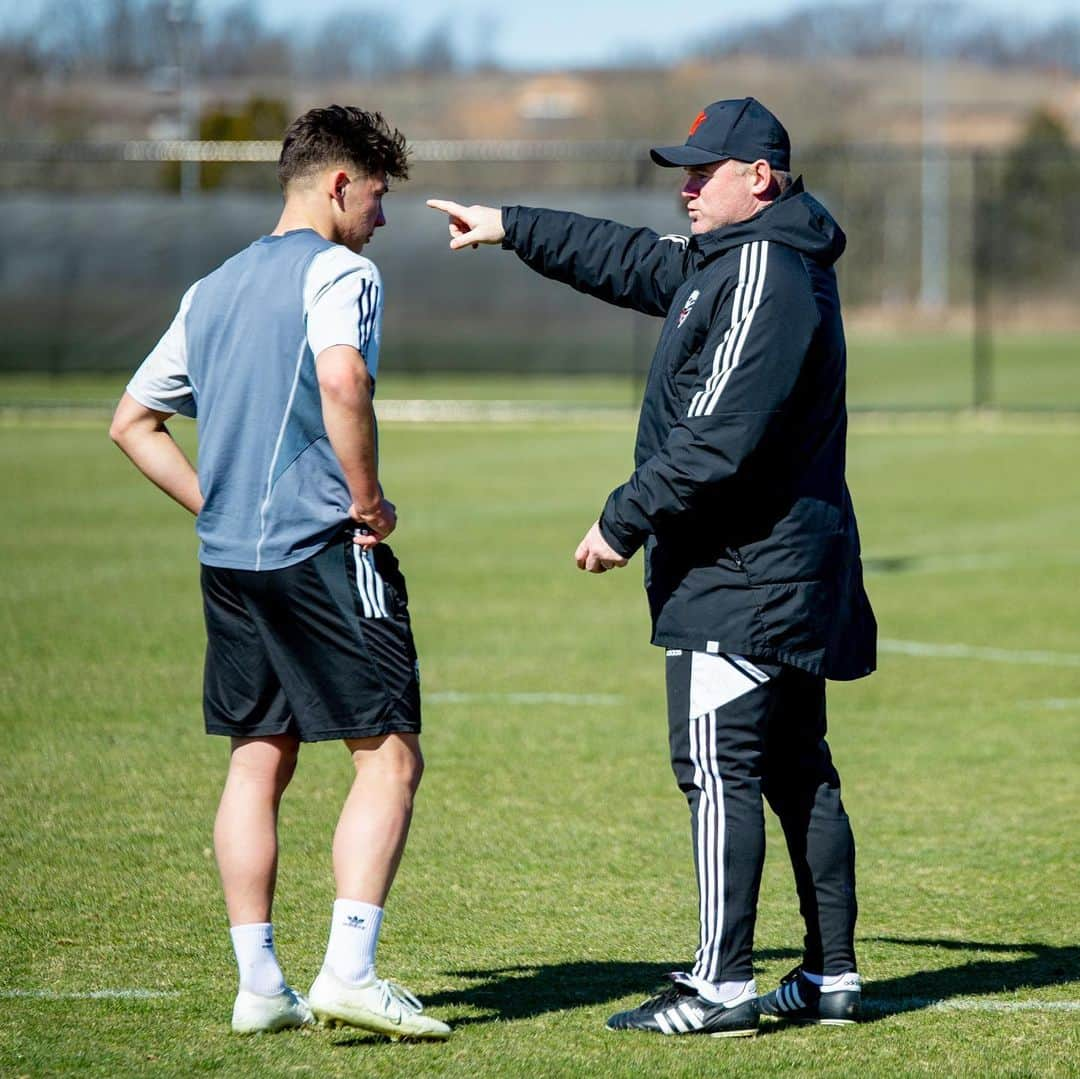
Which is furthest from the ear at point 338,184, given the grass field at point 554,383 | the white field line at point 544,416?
the grass field at point 554,383

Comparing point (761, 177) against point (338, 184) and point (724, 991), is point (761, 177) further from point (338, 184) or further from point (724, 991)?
point (724, 991)

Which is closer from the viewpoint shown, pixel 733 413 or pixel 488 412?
pixel 733 413

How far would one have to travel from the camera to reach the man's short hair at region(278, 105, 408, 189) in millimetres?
4160

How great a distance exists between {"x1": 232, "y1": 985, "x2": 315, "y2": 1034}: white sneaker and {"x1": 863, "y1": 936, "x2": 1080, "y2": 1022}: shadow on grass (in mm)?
1398

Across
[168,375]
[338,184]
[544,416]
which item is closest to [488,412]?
[544,416]

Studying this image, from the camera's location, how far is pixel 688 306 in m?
4.29

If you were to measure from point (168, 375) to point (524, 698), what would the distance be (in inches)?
165

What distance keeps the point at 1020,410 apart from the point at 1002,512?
988 cm

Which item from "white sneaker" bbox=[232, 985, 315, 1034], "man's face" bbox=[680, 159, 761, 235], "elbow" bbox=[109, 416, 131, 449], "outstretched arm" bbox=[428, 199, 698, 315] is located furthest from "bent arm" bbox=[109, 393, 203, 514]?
"man's face" bbox=[680, 159, 761, 235]

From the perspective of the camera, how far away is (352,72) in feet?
388

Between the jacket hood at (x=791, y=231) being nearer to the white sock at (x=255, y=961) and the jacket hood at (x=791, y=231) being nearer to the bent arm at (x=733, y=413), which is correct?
the bent arm at (x=733, y=413)

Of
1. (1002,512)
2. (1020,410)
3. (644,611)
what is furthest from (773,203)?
(1020,410)

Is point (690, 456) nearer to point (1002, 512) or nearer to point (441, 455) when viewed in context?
point (1002, 512)

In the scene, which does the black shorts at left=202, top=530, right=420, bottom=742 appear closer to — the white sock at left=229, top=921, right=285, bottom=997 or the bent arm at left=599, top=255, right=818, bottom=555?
the white sock at left=229, top=921, right=285, bottom=997
